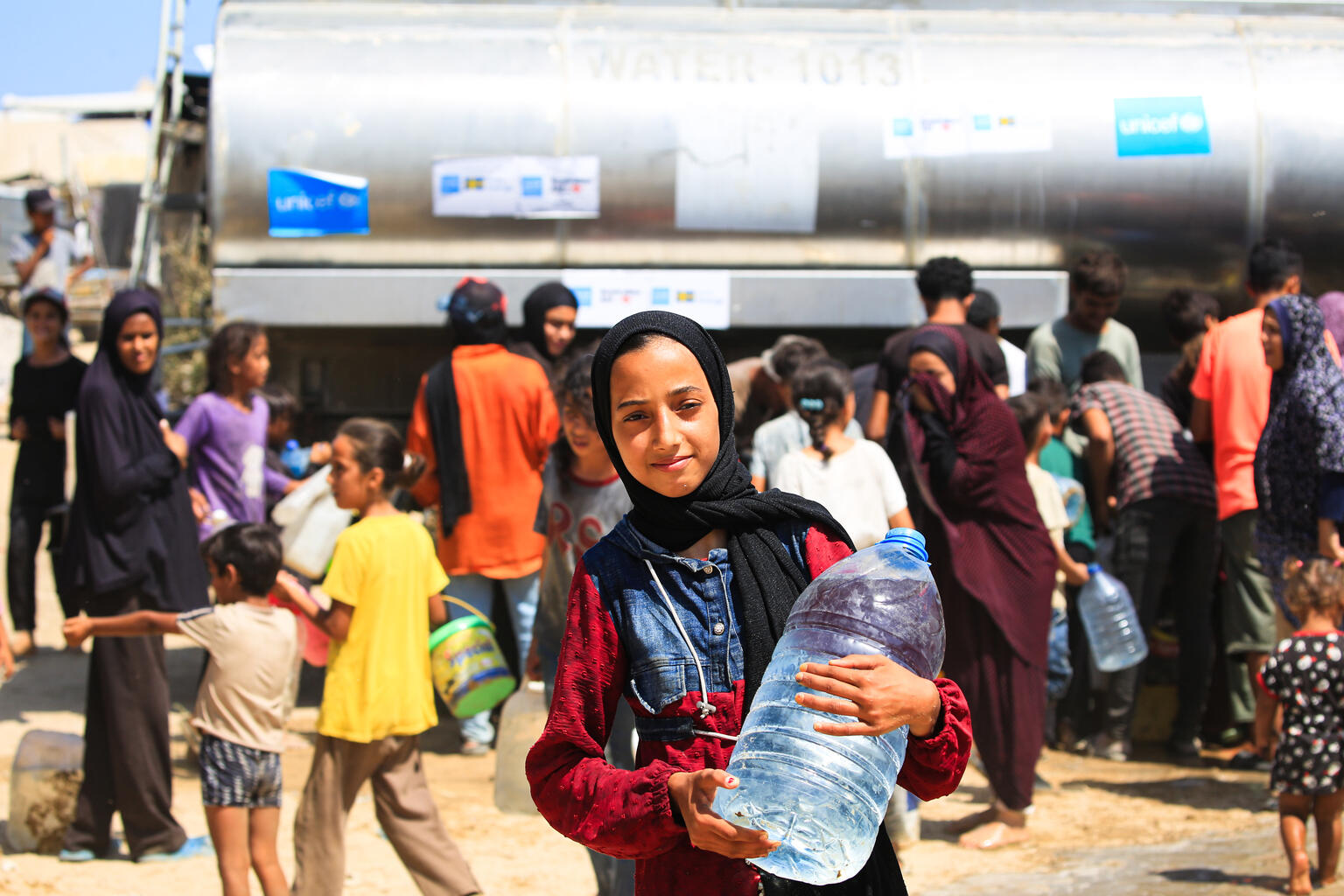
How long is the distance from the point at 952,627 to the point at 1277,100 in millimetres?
3489

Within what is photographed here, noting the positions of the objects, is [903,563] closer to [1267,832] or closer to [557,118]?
[1267,832]

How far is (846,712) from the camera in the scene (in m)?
1.58

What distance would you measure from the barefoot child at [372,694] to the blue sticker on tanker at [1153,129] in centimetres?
414

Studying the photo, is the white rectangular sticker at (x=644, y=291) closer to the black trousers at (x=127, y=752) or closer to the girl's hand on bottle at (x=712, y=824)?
the black trousers at (x=127, y=752)

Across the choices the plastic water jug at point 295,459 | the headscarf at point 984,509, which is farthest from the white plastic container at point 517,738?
the plastic water jug at point 295,459

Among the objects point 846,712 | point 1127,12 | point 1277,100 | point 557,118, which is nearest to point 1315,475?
point 1277,100

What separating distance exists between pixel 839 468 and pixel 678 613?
2580 mm

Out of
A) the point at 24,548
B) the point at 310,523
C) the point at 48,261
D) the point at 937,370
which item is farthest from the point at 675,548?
the point at 48,261

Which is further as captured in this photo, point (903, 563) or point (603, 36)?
point (603, 36)

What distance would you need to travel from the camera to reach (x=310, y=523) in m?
5.69

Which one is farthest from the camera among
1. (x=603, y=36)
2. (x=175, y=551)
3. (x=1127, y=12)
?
(x=1127, y=12)

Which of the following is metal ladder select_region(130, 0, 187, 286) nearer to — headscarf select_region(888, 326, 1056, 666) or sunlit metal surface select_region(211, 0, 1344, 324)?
sunlit metal surface select_region(211, 0, 1344, 324)

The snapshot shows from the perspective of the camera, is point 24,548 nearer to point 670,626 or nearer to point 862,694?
point 670,626

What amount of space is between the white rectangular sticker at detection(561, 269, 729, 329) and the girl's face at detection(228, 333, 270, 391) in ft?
4.80
